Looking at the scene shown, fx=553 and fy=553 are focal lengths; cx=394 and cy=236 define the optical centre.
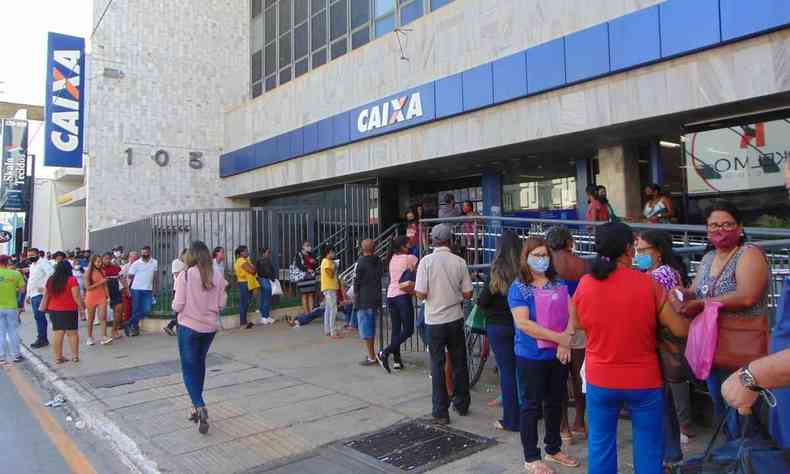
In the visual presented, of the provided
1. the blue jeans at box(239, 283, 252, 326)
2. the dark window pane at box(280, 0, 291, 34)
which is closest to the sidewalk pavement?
the blue jeans at box(239, 283, 252, 326)

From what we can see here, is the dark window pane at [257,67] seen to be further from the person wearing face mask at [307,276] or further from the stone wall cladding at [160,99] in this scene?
the person wearing face mask at [307,276]

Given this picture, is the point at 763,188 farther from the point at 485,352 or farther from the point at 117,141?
the point at 117,141

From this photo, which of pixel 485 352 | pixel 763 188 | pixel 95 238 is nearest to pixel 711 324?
pixel 485 352

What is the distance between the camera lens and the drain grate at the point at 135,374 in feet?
25.9

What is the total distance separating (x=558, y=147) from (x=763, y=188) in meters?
3.76

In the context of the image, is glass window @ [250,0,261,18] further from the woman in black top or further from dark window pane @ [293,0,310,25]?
the woman in black top

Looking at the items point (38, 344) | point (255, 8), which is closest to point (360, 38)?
point (255, 8)

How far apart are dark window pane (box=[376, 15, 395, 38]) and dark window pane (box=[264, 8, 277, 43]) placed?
22.9 feet

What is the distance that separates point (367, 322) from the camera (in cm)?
782

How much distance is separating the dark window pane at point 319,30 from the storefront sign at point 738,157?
11671mm

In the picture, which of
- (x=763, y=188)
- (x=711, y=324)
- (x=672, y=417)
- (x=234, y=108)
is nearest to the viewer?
(x=711, y=324)

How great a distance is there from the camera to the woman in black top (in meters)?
4.55

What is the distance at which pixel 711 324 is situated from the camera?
313 centimetres

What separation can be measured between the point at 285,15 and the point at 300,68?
2.71 metres
